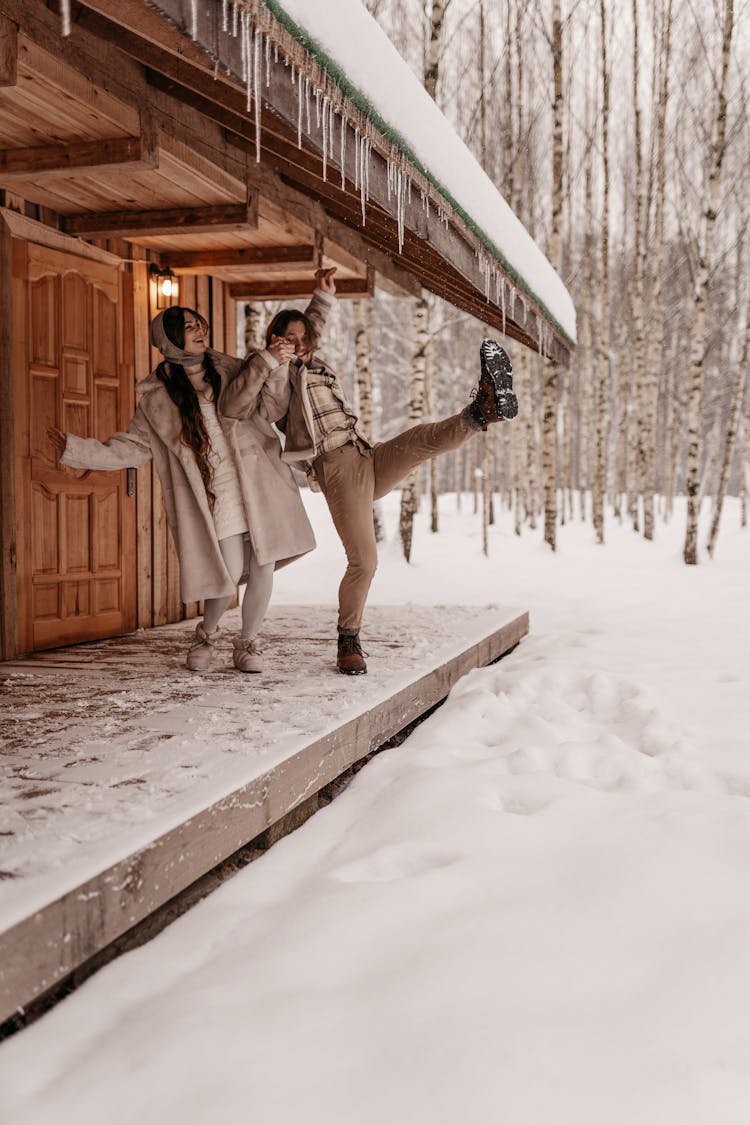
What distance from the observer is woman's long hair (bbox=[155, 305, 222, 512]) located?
3801mm

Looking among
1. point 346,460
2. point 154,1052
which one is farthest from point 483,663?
point 154,1052

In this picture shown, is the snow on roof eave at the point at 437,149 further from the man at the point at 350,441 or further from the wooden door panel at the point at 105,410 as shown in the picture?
the wooden door panel at the point at 105,410

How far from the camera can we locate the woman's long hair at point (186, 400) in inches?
150

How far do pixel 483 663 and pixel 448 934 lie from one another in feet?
10.5

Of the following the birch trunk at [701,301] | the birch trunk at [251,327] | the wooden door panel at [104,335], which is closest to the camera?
the wooden door panel at [104,335]

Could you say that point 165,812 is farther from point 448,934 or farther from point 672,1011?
point 672,1011

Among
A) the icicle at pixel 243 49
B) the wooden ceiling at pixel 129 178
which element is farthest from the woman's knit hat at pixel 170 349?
the icicle at pixel 243 49

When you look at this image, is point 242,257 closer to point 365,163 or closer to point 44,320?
point 44,320

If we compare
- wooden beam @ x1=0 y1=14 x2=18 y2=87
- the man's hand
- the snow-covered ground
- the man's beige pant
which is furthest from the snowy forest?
the snow-covered ground

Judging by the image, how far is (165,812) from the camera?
2.19m

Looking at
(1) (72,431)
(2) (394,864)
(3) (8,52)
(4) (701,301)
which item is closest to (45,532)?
(1) (72,431)

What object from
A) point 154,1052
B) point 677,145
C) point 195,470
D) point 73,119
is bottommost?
point 154,1052

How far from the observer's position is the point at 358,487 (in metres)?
4.07

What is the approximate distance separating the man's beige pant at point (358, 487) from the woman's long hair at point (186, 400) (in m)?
0.54
